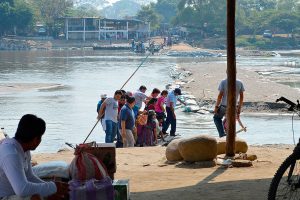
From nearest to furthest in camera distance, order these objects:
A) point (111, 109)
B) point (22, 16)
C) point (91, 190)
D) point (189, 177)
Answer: point (91, 190), point (189, 177), point (111, 109), point (22, 16)

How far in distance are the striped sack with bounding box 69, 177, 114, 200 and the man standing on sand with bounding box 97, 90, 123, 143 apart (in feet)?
27.6

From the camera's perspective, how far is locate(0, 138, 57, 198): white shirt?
4516 mm

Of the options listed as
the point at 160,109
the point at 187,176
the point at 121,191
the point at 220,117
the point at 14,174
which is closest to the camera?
the point at 14,174

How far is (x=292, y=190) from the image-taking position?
223 inches

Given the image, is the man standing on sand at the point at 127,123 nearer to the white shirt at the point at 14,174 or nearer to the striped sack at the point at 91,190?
the striped sack at the point at 91,190

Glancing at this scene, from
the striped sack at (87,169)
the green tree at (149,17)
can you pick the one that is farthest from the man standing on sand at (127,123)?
the green tree at (149,17)

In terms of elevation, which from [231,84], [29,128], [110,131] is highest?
[29,128]

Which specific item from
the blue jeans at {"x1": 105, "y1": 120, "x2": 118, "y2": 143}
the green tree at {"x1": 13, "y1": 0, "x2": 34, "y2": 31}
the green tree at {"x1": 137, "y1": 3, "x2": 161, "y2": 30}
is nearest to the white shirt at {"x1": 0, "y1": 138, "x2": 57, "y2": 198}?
the blue jeans at {"x1": 105, "y1": 120, "x2": 118, "y2": 143}

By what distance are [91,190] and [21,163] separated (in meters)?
0.80

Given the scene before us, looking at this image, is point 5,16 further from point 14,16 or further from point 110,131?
point 110,131

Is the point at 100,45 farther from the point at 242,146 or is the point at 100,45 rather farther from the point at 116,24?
the point at 242,146

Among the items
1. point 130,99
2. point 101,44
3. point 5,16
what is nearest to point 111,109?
point 130,99

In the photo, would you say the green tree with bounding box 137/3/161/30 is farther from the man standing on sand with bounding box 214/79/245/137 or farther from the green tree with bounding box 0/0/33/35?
the man standing on sand with bounding box 214/79/245/137

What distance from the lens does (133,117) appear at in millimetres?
13555
